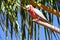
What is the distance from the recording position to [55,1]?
3.38 feet

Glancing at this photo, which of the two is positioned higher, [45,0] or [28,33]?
[45,0]

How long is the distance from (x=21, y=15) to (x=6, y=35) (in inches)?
5.2

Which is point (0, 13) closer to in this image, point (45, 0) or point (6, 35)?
point (6, 35)

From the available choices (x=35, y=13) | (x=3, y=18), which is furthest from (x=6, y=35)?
(x=35, y=13)

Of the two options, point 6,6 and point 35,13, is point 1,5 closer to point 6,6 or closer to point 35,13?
point 6,6

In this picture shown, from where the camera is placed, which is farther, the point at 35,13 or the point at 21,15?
the point at 21,15

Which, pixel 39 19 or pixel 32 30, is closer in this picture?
pixel 39 19

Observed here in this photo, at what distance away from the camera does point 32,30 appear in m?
1.01

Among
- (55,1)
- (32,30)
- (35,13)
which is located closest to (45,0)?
(55,1)

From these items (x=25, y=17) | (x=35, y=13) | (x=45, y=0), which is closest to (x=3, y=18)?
(x=25, y=17)

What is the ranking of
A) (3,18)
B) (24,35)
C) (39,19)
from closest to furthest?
(39,19)
(24,35)
(3,18)

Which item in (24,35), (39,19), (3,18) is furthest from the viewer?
(3,18)

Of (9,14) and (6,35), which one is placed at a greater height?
(9,14)

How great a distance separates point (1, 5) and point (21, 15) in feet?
0.36
